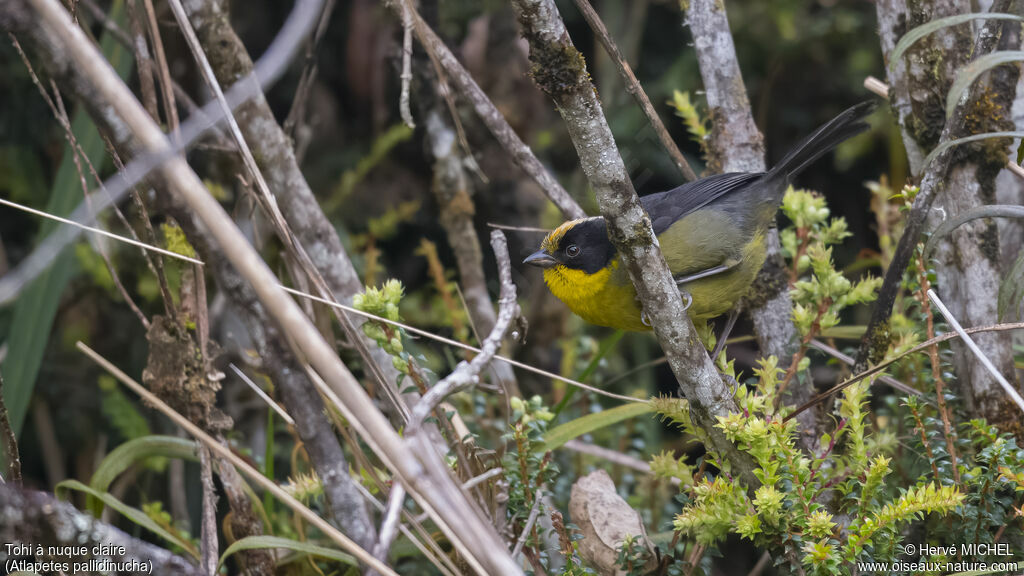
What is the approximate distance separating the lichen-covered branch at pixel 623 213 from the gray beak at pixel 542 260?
3.29 feet

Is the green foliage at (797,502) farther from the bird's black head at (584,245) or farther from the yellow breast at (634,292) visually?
the bird's black head at (584,245)

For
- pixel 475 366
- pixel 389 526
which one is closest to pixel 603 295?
pixel 475 366

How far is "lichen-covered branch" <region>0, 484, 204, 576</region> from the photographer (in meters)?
1.44

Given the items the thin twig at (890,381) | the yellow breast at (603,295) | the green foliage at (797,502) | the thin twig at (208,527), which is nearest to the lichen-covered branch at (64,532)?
the thin twig at (208,527)

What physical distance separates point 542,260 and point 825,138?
96cm


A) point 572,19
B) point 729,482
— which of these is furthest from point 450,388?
point 572,19

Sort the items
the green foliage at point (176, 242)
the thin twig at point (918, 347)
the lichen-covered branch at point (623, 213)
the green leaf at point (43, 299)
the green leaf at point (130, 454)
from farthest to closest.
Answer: the green leaf at point (43, 299), the green foliage at point (176, 242), the green leaf at point (130, 454), the thin twig at point (918, 347), the lichen-covered branch at point (623, 213)

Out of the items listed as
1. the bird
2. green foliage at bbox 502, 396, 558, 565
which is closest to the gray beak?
the bird

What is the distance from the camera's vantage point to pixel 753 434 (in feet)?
5.19

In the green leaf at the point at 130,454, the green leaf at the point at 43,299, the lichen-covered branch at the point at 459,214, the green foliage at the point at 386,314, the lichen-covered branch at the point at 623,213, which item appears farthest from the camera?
the lichen-covered branch at the point at 459,214

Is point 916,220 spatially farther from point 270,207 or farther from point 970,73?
point 270,207

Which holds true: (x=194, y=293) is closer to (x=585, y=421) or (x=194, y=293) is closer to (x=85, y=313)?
(x=585, y=421)

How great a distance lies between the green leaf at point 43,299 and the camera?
2371 millimetres

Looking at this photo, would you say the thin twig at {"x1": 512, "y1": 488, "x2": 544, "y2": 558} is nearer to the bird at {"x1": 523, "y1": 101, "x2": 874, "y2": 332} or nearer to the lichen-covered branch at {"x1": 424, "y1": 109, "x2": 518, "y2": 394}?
the bird at {"x1": 523, "y1": 101, "x2": 874, "y2": 332}
